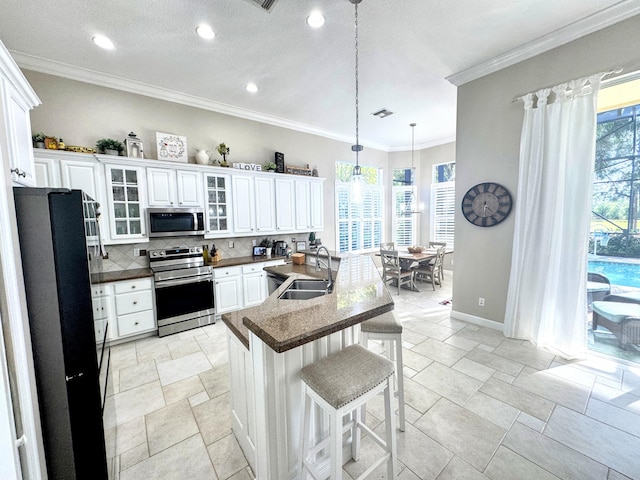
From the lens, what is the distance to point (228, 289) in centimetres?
385

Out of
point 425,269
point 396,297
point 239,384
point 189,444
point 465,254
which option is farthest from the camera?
point 425,269

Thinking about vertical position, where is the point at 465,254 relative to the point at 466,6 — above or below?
below

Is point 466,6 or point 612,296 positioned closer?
point 466,6

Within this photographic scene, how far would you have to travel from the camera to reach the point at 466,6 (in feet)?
7.30

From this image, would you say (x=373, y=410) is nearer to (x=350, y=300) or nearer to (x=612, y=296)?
(x=350, y=300)

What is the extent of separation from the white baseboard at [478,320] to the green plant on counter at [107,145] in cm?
520

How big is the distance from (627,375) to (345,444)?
2.86 metres

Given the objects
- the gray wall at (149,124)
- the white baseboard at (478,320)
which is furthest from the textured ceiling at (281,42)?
the white baseboard at (478,320)

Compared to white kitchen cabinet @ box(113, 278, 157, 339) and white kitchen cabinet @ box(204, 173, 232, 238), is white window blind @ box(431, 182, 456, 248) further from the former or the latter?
white kitchen cabinet @ box(113, 278, 157, 339)

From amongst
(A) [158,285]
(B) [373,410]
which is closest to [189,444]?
(B) [373,410]

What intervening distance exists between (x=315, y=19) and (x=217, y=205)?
2.74 meters

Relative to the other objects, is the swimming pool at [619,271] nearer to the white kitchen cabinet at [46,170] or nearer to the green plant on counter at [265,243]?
the green plant on counter at [265,243]

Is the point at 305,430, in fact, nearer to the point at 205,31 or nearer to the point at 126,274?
the point at 126,274

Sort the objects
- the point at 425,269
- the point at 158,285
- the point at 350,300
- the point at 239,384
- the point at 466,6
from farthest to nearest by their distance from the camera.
→ the point at 425,269 < the point at 158,285 < the point at 466,6 < the point at 239,384 < the point at 350,300
